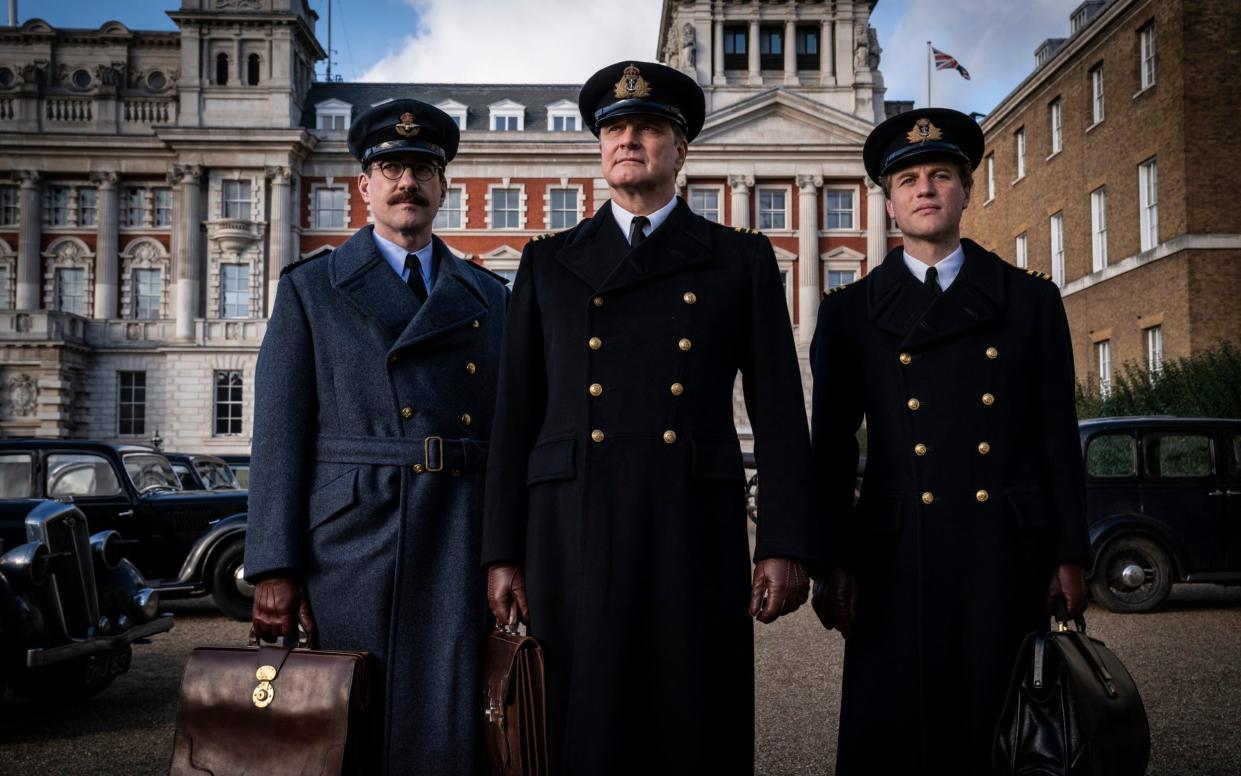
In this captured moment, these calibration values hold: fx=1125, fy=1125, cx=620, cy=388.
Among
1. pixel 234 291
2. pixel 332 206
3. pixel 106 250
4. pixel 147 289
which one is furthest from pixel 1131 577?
pixel 106 250

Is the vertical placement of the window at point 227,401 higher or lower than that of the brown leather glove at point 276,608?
higher

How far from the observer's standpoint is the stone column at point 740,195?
1841 inches

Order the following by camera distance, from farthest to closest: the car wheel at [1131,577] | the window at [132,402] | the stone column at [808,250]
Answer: the stone column at [808,250]
the window at [132,402]
the car wheel at [1131,577]

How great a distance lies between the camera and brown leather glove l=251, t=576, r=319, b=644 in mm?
3469

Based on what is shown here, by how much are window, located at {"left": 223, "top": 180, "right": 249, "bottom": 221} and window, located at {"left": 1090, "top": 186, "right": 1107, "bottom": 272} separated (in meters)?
33.0

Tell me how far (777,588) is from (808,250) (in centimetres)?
4475

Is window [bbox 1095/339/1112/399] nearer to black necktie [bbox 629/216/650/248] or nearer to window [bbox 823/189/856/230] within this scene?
window [bbox 823/189/856/230]

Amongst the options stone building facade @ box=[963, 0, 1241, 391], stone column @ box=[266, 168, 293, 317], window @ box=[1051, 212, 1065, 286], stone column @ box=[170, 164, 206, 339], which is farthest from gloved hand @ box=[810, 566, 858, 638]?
stone column @ box=[170, 164, 206, 339]

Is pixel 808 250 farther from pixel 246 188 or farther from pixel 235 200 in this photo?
pixel 235 200

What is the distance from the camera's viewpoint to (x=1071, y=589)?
3488 mm

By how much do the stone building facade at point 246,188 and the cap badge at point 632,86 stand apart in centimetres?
4261

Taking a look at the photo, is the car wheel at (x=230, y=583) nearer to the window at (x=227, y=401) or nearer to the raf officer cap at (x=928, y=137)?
the raf officer cap at (x=928, y=137)

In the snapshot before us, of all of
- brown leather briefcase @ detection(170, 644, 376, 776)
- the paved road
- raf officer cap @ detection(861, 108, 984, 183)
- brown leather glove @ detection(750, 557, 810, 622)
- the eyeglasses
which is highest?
raf officer cap @ detection(861, 108, 984, 183)

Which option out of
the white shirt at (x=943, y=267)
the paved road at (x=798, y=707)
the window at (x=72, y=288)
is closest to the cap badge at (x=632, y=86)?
the white shirt at (x=943, y=267)
